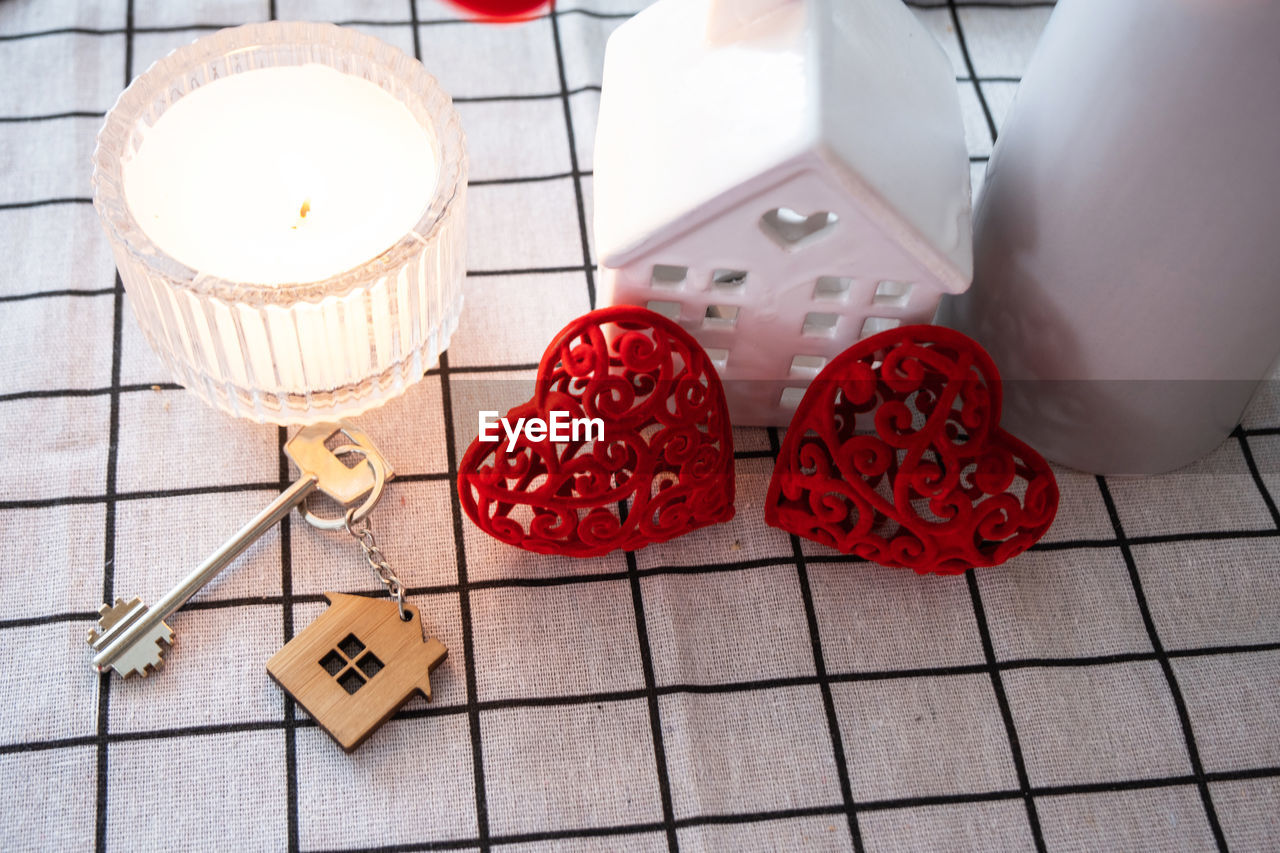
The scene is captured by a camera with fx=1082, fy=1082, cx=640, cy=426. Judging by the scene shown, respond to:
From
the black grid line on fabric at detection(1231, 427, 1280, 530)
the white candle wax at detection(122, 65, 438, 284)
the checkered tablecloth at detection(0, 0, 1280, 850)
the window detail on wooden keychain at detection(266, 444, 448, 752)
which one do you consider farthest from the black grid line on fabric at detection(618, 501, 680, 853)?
the black grid line on fabric at detection(1231, 427, 1280, 530)

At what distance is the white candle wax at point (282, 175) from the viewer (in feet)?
1.82

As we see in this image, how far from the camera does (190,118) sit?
1.88 feet

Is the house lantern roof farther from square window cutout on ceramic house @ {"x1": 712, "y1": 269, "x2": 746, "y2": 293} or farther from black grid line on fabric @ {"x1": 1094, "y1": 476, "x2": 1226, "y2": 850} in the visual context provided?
black grid line on fabric @ {"x1": 1094, "y1": 476, "x2": 1226, "y2": 850}

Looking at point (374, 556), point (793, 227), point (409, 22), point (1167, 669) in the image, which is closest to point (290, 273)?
point (374, 556)

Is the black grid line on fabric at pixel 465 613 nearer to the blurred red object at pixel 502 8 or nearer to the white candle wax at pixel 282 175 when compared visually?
the white candle wax at pixel 282 175

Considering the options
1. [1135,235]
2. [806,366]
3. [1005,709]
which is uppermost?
[1135,235]

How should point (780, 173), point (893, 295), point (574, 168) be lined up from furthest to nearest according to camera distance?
point (574, 168) → point (893, 295) → point (780, 173)

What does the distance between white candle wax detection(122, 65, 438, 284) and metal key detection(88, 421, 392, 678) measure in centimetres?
13

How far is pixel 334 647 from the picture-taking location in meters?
0.59

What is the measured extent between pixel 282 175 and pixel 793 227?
0.28 metres

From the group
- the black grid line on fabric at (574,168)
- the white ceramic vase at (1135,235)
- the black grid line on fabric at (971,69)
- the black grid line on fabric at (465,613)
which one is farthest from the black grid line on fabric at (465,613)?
the black grid line on fabric at (971,69)

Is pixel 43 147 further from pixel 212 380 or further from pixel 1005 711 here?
pixel 1005 711

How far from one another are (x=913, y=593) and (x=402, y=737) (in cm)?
30

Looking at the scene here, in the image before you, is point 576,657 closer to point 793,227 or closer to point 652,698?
point 652,698
